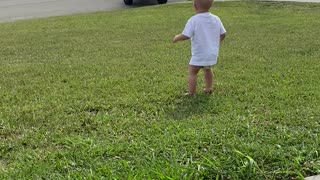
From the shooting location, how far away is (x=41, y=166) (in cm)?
300

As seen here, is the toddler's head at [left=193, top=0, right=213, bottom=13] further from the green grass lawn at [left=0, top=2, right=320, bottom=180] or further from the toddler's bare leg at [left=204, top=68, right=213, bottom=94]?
the green grass lawn at [left=0, top=2, right=320, bottom=180]

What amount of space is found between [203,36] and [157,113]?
38.8 inches

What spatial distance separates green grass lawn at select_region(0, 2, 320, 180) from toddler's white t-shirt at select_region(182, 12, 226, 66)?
0.40 meters

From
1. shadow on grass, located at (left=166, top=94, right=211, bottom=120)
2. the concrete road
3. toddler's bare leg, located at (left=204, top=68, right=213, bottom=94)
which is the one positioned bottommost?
shadow on grass, located at (left=166, top=94, right=211, bottom=120)

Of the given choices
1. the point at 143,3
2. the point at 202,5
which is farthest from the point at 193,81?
the point at 143,3

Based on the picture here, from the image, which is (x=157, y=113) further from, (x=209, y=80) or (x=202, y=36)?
(x=202, y=36)

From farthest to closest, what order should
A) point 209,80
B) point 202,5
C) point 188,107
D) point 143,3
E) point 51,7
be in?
point 143,3, point 51,7, point 209,80, point 202,5, point 188,107

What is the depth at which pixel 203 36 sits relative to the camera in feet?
14.5

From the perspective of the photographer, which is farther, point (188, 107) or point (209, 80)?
point (209, 80)

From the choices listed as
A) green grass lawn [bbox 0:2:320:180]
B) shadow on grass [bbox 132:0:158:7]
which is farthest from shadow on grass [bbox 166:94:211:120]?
shadow on grass [bbox 132:0:158:7]

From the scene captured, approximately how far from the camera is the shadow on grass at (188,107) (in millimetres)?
3961

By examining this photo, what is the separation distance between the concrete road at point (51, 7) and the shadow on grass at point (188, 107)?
38.1 feet

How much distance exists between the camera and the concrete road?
1562 centimetres

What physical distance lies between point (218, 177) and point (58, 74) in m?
3.44
